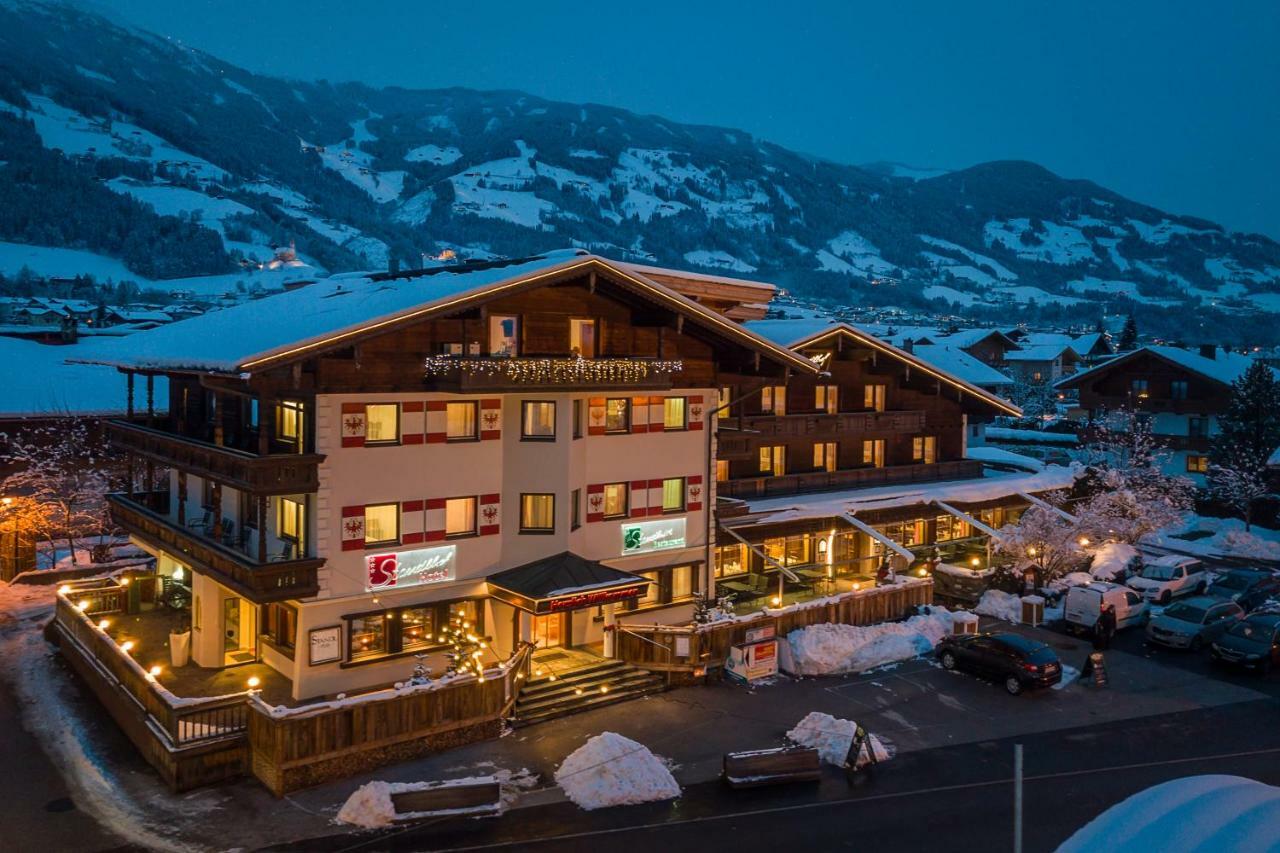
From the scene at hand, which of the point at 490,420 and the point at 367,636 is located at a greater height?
the point at 490,420

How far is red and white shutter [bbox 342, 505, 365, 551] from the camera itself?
23.9 m

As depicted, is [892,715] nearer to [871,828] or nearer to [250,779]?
[871,828]

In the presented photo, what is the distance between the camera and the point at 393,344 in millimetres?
24234

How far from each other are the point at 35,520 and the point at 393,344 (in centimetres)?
2254

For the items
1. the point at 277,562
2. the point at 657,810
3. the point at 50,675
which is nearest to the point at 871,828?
the point at 657,810

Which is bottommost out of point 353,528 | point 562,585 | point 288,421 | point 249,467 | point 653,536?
point 562,585

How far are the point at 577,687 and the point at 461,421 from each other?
7947mm

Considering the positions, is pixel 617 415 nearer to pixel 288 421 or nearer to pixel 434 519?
pixel 434 519

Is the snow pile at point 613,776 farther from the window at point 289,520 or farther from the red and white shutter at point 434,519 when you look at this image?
the window at point 289,520

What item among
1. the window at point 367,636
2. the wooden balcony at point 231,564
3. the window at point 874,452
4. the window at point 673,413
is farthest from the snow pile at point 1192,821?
the window at point 874,452

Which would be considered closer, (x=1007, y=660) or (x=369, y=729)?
(x=369, y=729)

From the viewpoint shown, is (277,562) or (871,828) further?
(277,562)

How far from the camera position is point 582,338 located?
27891mm

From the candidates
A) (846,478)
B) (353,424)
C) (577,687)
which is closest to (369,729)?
(577,687)
